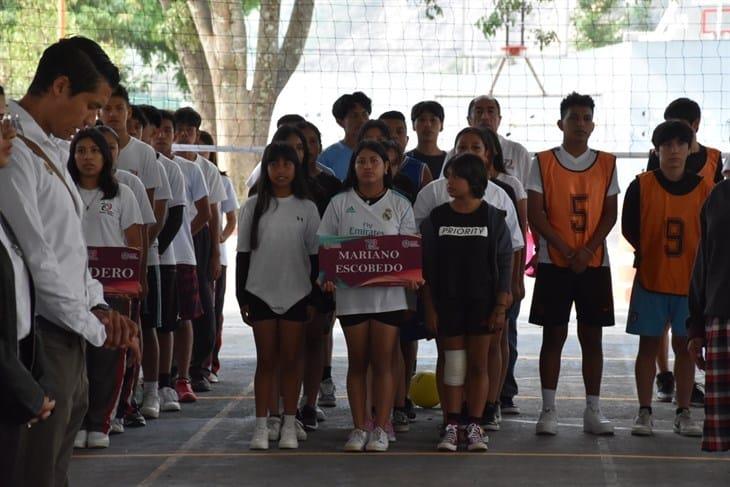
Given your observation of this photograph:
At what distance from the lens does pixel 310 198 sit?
7551 mm

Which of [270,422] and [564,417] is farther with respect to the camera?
[564,417]

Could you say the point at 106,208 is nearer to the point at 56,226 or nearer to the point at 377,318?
the point at 377,318

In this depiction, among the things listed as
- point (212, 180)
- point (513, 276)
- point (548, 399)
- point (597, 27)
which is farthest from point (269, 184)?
point (597, 27)

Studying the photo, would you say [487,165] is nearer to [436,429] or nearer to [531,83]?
[436,429]

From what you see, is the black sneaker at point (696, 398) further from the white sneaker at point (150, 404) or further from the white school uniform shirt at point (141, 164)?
the white school uniform shirt at point (141, 164)

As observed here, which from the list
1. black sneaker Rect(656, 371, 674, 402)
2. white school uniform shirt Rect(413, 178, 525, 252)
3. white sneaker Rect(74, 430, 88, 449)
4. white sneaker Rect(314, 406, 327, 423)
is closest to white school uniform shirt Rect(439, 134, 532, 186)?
white school uniform shirt Rect(413, 178, 525, 252)

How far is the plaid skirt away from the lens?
5809mm

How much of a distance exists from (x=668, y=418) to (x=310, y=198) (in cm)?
257

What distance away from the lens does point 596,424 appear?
7652 millimetres

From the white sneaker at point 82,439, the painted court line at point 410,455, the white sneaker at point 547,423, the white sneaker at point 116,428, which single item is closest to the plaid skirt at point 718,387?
the painted court line at point 410,455

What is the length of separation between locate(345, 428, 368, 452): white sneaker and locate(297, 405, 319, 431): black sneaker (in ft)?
2.18

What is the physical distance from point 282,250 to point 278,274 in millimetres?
132

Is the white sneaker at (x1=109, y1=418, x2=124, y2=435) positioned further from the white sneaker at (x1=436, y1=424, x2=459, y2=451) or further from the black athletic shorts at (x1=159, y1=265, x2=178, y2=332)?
the white sneaker at (x1=436, y1=424, x2=459, y2=451)

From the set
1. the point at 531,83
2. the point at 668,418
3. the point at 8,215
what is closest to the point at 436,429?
the point at 668,418
